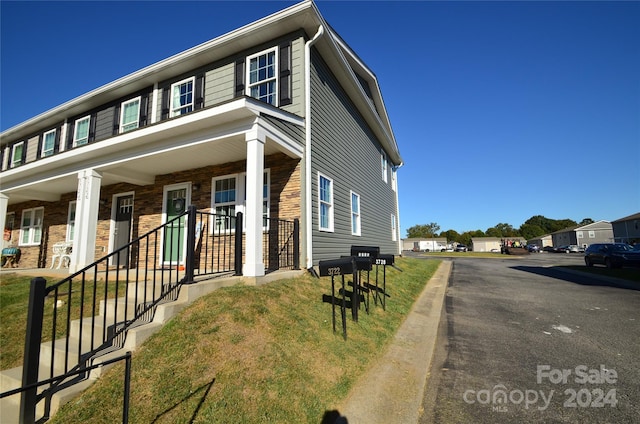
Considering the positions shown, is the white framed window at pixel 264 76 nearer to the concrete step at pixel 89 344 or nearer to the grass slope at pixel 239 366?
the concrete step at pixel 89 344

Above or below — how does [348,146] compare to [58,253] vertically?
above

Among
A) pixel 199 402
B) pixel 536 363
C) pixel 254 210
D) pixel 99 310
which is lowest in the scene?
pixel 536 363

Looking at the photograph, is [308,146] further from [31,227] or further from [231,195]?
[31,227]

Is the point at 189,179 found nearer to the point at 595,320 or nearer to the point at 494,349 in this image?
the point at 494,349

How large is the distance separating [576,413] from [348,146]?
9605 millimetres

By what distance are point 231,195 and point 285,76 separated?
11.7 feet

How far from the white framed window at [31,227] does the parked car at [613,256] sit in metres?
28.3

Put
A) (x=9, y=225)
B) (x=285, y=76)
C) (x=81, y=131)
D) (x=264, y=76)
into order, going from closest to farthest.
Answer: (x=285, y=76) → (x=264, y=76) → (x=81, y=131) → (x=9, y=225)

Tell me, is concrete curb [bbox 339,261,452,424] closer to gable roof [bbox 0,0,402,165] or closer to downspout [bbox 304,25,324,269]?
downspout [bbox 304,25,324,269]

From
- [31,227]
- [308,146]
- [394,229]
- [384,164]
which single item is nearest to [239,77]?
[308,146]

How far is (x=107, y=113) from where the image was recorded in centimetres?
1190

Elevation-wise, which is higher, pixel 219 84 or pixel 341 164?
pixel 219 84

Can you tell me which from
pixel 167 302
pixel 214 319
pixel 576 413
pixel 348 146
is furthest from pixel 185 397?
pixel 348 146

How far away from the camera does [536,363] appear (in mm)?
4324
